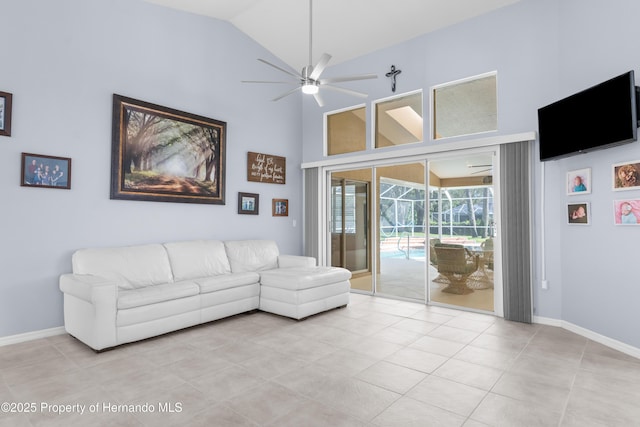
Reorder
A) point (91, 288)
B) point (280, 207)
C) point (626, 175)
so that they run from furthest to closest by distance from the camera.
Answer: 1. point (280, 207)
2. point (626, 175)
3. point (91, 288)

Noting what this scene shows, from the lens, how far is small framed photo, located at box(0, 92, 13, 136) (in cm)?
351

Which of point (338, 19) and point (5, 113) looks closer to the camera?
point (5, 113)

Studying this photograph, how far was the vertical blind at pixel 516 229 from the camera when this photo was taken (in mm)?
4297

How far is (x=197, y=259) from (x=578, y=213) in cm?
464

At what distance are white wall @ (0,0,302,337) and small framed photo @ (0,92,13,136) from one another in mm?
56

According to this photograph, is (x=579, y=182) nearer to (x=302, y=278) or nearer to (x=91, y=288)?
(x=302, y=278)

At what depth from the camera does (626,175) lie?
3361 millimetres

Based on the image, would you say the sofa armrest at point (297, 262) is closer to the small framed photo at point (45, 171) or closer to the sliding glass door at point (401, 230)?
the sliding glass door at point (401, 230)

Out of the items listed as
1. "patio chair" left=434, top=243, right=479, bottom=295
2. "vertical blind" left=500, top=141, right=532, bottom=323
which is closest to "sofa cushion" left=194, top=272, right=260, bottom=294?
"patio chair" left=434, top=243, right=479, bottom=295

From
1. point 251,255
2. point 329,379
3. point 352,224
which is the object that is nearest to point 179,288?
point 251,255

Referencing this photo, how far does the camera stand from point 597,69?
12.2 ft

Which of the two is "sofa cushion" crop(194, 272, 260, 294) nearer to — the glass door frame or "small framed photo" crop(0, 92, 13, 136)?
the glass door frame

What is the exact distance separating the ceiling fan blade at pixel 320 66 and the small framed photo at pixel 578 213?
318 cm

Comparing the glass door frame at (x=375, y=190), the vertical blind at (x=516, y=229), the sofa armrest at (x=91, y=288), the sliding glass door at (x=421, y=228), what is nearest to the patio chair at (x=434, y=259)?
the sliding glass door at (x=421, y=228)
